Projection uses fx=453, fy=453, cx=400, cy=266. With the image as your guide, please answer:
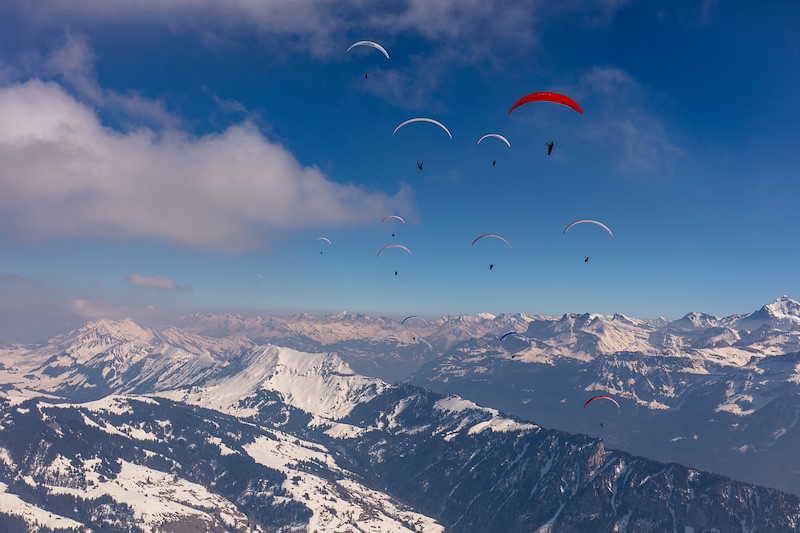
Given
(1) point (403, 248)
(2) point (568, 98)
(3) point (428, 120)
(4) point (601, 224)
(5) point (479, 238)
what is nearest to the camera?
(2) point (568, 98)

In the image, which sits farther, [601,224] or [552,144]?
[601,224]

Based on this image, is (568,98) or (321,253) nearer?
(568,98)

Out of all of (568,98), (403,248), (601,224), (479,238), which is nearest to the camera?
(568,98)

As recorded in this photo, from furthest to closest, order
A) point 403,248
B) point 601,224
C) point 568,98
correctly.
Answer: point 403,248 → point 601,224 → point 568,98

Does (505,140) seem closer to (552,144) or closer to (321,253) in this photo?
(552,144)

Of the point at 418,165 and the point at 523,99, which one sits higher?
the point at 523,99

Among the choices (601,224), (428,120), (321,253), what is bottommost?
(321,253)

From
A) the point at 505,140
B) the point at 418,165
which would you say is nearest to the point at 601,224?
the point at 505,140

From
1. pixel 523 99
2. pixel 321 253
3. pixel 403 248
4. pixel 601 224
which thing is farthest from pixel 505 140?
pixel 321 253

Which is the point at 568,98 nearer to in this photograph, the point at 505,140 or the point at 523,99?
the point at 523,99
